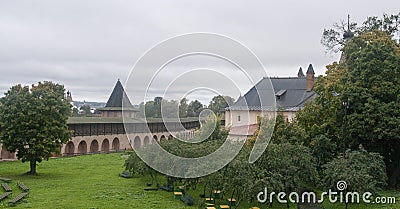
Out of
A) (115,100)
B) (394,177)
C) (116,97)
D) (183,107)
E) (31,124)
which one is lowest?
(394,177)

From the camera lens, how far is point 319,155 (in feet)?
61.3

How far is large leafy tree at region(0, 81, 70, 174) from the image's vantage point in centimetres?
2100

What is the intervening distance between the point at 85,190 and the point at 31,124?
5829mm

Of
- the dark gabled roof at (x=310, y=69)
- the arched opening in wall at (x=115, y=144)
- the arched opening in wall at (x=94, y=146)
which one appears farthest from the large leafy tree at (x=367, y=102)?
the arched opening in wall at (x=115, y=144)

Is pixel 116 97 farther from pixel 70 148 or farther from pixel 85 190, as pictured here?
pixel 85 190

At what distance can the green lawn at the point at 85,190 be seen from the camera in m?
15.0

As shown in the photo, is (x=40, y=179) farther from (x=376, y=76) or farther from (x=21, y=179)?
(x=376, y=76)

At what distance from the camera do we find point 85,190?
1783cm

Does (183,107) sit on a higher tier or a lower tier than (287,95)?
lower

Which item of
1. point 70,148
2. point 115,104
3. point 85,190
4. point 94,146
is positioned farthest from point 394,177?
point 115,104

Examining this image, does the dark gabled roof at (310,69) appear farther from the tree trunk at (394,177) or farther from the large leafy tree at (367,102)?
the tree trunk at (394,177)

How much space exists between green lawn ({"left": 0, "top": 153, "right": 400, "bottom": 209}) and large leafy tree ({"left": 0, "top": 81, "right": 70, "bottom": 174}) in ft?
5.18

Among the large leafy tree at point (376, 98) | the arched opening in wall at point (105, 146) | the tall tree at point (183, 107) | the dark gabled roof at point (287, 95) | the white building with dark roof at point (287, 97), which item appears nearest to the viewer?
the tall tree at point (183, 107)

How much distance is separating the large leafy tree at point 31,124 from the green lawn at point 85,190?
1578 mm
